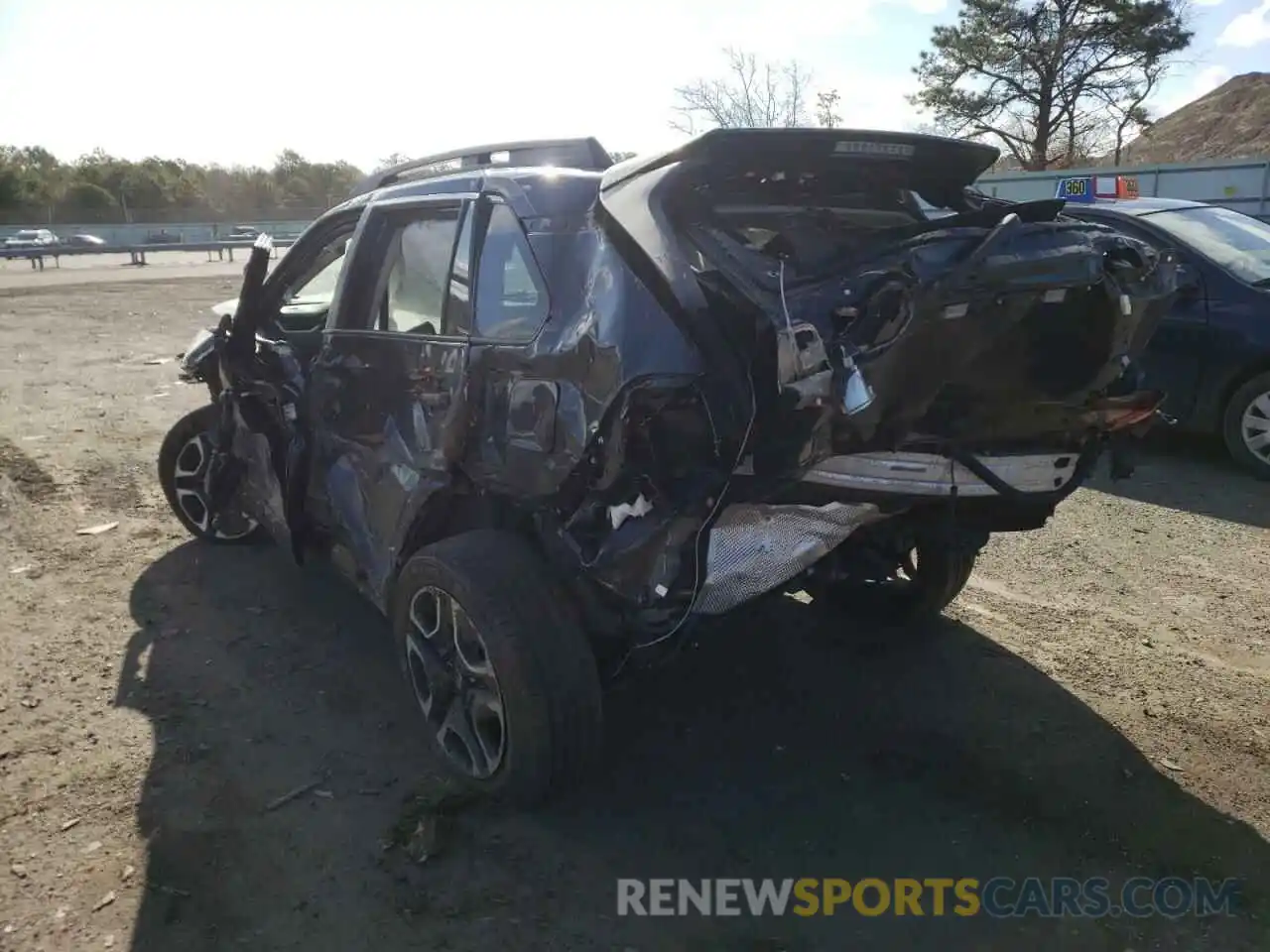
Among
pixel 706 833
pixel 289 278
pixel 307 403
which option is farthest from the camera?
pixel 289 278

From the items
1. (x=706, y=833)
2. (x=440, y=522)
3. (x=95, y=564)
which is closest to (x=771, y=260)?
(x=440, y=522)

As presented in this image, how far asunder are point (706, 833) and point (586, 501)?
1068mm

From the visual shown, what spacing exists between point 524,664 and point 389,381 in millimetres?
1235

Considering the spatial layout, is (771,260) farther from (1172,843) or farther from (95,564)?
(95,564)

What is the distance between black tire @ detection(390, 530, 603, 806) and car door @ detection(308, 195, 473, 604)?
15.2 inches

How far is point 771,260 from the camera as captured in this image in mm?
2715

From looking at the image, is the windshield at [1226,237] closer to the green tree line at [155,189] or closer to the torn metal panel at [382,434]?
the torn metal panel at [382,434]

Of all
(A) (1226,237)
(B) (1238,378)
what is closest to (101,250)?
(A) (1226,237)

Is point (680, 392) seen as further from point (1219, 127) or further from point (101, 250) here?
point (1219, 127)

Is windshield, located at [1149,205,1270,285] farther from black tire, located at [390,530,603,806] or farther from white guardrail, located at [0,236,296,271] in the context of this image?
white guardrail, located at [0,236,296,271]

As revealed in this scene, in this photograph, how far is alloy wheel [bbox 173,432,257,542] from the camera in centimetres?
529

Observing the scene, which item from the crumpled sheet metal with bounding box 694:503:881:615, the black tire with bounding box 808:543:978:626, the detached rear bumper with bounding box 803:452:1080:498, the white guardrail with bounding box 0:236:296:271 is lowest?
the black tire with bounding box 808:543:978:626

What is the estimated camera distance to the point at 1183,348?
21.8 ft

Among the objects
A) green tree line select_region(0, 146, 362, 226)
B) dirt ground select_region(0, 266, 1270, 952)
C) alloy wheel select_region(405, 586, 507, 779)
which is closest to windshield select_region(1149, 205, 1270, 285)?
dirt ground select_region(0, 266, 1270, 952)
